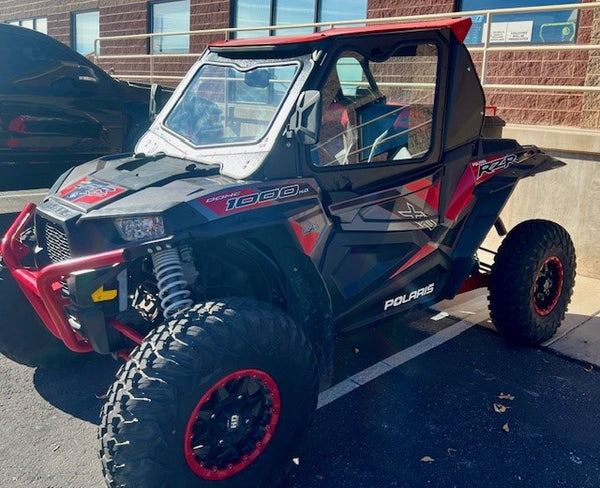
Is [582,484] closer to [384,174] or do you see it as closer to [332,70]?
[384,174]

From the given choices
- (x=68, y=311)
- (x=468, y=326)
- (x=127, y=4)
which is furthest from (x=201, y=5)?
(x=68, y=311)

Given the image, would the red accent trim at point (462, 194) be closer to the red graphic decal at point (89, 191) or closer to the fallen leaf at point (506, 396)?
the fallen leaf at point (506, 396)

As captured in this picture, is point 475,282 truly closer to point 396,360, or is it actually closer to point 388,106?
point 396,360

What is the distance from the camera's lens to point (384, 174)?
3439 millimetres

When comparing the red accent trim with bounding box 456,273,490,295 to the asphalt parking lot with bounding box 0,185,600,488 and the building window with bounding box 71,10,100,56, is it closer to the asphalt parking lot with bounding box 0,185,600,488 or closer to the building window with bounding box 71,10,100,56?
the asphalt parking lot with bounding box 0,185,600,488

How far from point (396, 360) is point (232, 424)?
1.83 metres

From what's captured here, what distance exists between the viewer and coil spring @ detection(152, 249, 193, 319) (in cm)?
273

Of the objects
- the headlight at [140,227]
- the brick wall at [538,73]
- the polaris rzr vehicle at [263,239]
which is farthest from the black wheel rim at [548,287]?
the brick wall at [538,73]

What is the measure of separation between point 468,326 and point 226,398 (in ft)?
8.99

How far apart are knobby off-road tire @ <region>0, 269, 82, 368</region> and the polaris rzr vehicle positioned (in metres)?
0.02

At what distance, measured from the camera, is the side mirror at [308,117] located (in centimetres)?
285

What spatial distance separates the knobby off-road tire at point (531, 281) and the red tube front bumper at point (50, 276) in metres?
2.74

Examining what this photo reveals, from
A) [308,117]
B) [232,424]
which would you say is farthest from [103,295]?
[308,117]

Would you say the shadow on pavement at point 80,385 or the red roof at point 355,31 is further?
the shadow on pavement at point 80,385
